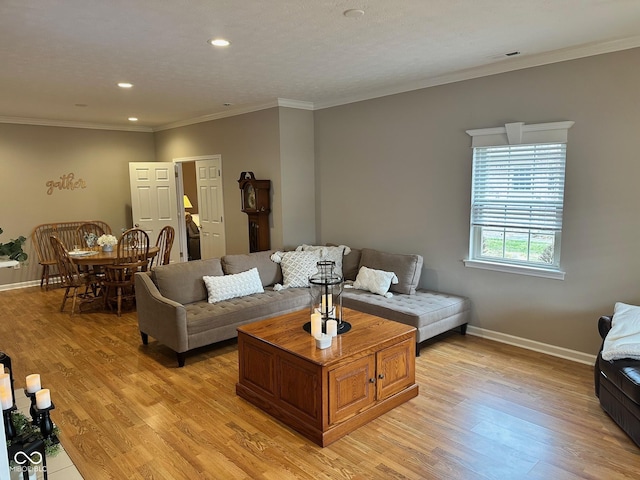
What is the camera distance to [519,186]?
4027mm

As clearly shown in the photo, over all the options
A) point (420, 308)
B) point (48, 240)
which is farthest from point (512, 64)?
point (48, 240)

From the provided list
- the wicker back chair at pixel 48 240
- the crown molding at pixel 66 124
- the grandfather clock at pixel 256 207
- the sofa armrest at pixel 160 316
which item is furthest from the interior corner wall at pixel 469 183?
the wicker back chair at pixel 48 240

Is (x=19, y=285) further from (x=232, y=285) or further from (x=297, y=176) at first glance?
(x=297, y=176)

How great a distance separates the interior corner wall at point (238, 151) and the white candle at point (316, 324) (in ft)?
9.00

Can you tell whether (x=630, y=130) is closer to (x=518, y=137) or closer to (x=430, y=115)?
(x=518, y=137)

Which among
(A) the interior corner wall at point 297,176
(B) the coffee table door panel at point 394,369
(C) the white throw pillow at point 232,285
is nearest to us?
(B) the coffee table door panel at point 394,369

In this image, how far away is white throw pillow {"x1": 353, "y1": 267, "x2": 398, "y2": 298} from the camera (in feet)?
14.9

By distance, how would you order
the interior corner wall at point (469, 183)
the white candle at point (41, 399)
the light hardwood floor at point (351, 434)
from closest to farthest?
the white candle at point (41, 399)
the light hardwood floor at point (351, 434)
the interior corner wall at point (469, 183)

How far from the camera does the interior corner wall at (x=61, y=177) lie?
6.71 metres

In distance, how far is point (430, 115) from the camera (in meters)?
4.60

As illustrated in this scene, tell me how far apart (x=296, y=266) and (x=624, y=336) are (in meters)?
3.11

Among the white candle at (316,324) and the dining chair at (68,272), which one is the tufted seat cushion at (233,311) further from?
the dining chair at (68,272)

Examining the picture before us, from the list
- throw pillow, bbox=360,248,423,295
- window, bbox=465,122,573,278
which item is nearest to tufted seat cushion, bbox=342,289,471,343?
throw pillow, bbox=360,248,423,295

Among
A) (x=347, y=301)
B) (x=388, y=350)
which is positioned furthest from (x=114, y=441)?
(x=347, y=301)
